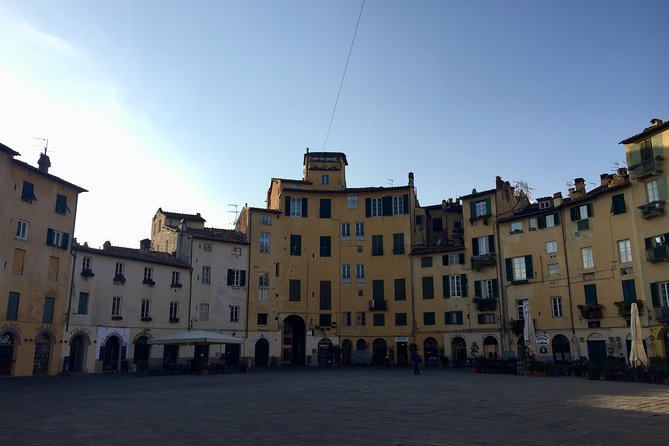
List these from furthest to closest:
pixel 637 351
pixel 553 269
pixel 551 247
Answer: pixel 551 247 < pixel 553 269 < pixel 637 351

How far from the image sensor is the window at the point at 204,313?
162 ft

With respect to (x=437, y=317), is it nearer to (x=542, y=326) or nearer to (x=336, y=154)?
(x=542, y=326)

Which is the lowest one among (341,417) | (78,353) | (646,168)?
(341,417)

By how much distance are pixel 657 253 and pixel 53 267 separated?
40.9 m

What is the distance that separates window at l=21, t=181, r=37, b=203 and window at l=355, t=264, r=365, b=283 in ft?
96.0

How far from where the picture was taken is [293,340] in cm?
5856

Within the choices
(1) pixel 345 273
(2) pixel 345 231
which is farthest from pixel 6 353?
(2) pixel 345 231

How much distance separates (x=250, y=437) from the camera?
11.3 m

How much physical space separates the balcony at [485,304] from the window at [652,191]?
15082 millimetres

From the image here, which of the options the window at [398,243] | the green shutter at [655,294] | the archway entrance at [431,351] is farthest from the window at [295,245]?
the green shutter at [655,294]

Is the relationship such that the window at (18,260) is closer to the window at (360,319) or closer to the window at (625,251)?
the window at (360,319)

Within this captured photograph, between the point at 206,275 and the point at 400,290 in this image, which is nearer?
the point at 206,275

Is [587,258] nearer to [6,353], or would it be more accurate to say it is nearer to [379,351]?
[379,351]

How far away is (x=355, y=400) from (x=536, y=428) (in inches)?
308
